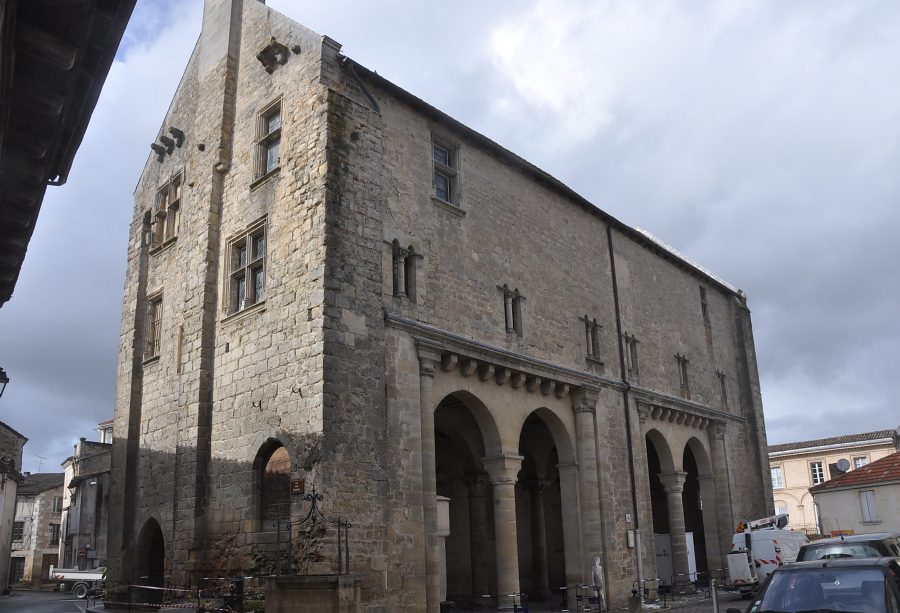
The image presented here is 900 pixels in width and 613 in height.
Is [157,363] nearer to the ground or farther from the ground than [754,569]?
farther from the ground

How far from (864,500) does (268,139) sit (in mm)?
27939

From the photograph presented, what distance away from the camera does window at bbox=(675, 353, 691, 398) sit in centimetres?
2875

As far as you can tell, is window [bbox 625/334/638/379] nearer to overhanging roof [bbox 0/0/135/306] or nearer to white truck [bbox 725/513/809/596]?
white truck [bbox 725/513/809/596]

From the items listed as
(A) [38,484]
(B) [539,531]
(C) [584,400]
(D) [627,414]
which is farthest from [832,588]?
(A) [38,484]

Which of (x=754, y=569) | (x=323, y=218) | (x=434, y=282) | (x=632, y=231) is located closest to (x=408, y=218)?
(x=434, y=282)

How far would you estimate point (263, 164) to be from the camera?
61.2ft

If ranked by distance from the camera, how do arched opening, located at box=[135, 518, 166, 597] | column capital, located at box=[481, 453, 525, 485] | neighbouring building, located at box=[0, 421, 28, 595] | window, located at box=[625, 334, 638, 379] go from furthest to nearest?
neighbouring building, located at box=[0, 421, 28, 595] < window, located at box=[625, 334, 638, 379] < column capital, located at box=[481, 453, 525, 485] < arched opening, located at box=[135, 518, 166, 597]

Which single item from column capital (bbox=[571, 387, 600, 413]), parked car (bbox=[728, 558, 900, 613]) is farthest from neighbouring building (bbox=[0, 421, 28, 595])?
parked car (bbox=[728, 558, 900, 613])

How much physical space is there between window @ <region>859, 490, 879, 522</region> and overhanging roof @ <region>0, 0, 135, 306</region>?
109ft

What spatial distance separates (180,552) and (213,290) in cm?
587

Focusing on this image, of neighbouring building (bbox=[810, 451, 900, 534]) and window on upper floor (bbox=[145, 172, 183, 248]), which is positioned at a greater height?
window on upper floor (bbox=[145, 172, 183, 248])

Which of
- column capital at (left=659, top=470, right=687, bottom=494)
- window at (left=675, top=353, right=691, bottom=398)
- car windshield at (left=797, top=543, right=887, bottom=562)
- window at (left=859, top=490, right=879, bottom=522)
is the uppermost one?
window at (left=675, top=353, right=691, bottom=398)

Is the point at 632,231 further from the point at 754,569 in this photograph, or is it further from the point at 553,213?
the point at 754,569

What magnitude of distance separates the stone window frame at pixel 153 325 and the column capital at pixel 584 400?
11.4 m
